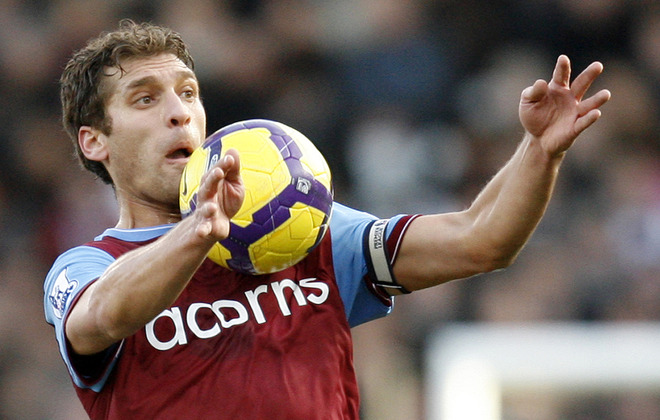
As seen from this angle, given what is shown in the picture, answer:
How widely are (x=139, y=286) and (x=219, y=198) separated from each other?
34cm

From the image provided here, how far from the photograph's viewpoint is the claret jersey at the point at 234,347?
10.9 ft

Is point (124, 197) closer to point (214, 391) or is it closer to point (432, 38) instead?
point (214, 391)

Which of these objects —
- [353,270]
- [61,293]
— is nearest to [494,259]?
[353,270]

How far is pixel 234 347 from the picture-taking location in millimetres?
3385

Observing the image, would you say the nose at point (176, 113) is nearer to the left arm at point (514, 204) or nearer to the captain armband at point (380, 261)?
the captain armband at point (380, 261)

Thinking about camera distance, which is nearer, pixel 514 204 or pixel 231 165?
pixel 231 165

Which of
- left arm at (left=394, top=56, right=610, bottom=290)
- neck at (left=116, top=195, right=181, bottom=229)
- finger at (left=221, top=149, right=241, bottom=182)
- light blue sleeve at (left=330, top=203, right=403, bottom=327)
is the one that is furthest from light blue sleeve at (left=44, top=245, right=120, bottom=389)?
left arm at (left=394, top=56, right=610, bottom=290)

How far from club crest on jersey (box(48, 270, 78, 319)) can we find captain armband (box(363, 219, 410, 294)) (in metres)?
1.00

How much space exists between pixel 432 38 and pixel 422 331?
3.00 m

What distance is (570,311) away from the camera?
24.0 ft

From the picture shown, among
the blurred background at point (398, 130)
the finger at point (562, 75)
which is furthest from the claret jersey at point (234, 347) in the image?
the blurred background at point (398, 130)

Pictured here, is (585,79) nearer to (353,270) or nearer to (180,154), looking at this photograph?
(353,270)

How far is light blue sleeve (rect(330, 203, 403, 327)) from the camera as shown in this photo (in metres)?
3.63

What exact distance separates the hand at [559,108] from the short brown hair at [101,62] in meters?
1.45
